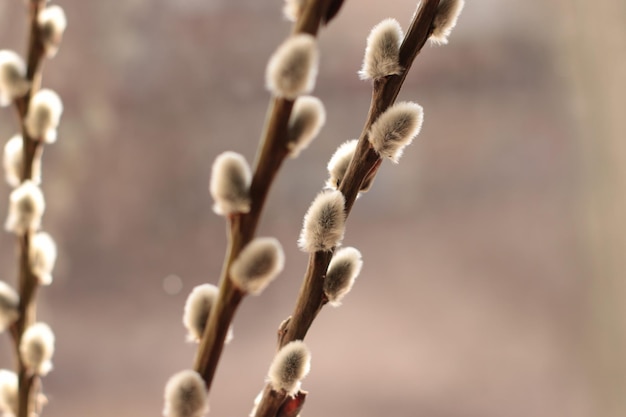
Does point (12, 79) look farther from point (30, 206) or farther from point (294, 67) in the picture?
point (294, 67)

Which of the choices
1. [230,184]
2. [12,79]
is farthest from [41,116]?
[230,184]

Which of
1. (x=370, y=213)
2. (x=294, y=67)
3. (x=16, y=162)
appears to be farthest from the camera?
(x=370, y=213)

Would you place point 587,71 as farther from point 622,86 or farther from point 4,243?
point 4,243

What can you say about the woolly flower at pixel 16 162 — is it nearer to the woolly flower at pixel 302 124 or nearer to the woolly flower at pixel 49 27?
the woolly flower at pixel 49 27

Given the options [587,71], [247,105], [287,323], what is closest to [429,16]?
[287,323]

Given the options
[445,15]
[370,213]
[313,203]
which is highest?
[370,213]

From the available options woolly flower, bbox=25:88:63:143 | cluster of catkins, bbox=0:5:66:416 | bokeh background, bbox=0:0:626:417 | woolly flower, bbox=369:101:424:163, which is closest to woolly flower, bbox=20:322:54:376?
cluster of catkins, bbox=0:5:66:416

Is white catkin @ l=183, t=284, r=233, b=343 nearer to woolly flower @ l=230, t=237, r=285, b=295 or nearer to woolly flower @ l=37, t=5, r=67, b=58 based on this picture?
woolly flower @ l=230, t=237, r=285, b=295
